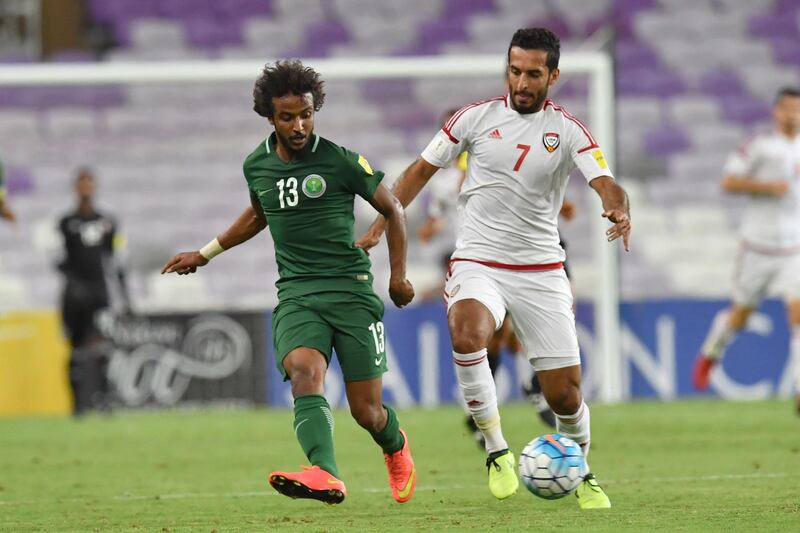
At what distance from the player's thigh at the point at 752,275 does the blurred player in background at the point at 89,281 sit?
18.4ft

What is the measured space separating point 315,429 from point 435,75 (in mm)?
8798

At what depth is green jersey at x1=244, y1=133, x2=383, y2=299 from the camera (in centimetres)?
642

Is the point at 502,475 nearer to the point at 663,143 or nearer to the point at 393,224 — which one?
the point at 393,224

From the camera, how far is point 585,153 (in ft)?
21.6

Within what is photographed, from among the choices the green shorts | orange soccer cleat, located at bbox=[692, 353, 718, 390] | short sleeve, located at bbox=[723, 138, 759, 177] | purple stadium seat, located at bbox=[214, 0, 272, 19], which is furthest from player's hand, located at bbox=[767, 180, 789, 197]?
purple stadium seat, located at bbox=[214, 0, 272, 19]

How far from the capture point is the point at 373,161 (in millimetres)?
15969

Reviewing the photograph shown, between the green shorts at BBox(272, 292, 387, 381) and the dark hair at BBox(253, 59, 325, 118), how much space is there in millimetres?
817

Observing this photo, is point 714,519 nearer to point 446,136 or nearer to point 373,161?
point 446,136

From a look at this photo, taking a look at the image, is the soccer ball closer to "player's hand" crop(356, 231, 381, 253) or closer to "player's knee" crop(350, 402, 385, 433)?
"player's knee" crop(350, 402, 385, 433)

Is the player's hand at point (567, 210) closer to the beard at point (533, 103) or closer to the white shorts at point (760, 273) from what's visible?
the beard at point (533, 103)

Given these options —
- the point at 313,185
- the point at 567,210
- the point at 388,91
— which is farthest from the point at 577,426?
the point at 388,91

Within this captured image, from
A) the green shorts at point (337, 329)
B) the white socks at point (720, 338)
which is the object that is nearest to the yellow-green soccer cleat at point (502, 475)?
the green shorts at point (337, 329)

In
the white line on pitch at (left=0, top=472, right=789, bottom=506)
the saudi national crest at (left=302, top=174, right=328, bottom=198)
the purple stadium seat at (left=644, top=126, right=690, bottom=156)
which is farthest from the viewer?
the purple stadium seat at (left=644, top=126, right=690, bottom=156)

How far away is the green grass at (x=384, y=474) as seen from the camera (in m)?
6.21
